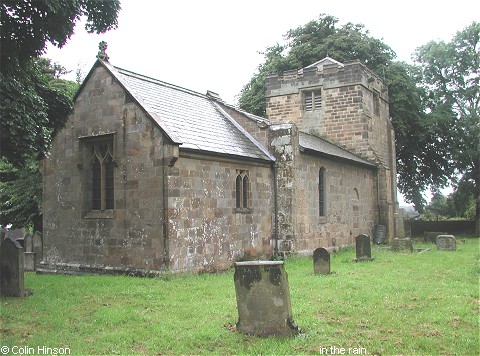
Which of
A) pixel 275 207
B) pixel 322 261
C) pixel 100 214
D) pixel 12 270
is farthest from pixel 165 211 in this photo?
pixel 275 207

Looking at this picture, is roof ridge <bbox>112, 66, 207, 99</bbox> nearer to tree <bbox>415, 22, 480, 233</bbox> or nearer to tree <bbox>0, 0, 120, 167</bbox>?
tree <bbox>0, 0, 120, 167</bbox>

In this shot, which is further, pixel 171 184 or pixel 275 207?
pixel 275 207

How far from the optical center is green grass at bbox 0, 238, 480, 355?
701 centimetres

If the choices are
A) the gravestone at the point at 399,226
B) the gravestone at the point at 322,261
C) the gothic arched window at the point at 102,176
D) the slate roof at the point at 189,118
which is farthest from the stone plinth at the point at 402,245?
the gothic arched window at the point at 102,176

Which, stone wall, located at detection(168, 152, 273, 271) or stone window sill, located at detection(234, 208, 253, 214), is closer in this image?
stone wall, located at detection(168, 152, 273, 271)

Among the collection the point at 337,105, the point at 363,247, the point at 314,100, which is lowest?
the point at 363,247

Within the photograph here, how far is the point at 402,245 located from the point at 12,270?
49.3 ft

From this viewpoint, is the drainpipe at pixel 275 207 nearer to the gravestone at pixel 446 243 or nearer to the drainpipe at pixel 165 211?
the drainpipe at pixel 165 211

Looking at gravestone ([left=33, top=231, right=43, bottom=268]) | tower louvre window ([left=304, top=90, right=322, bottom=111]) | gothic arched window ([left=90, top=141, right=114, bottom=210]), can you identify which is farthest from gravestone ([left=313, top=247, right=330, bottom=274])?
tower louvre window ([left=304, top=90, right=322, bottom=111])

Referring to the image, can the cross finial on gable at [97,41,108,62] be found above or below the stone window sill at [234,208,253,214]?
above

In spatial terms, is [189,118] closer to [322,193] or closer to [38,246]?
[322,193]

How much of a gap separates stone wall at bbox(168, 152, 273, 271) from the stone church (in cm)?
4

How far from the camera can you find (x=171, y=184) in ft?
44.5

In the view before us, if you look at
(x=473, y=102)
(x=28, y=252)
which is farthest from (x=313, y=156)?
(x=473, y=102)
